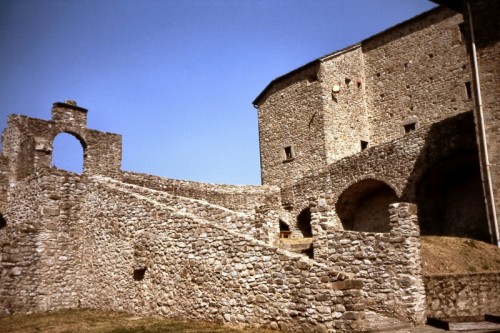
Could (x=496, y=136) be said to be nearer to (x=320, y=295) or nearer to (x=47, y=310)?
(x=320, y=295)

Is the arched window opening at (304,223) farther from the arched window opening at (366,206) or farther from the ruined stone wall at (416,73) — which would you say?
the ruined stone wall at (416,73)

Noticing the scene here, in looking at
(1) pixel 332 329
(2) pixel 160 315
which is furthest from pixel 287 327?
(2) pixel 160 315

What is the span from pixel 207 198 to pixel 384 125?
13313 mm

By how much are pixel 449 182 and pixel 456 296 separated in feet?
30.2

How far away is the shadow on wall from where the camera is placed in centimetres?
1716

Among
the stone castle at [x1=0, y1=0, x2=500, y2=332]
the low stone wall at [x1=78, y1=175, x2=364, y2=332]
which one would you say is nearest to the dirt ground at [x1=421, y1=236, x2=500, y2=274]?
the stone castle at [x1=0, y1=0, x2=500, y2=332]

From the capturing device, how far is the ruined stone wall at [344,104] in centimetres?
2794

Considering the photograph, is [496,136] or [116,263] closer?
[116,263]

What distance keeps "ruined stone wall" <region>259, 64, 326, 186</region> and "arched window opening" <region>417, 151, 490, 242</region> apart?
921cm

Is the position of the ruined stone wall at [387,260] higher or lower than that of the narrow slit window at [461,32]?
lower

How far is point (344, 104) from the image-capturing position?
28.9 metres

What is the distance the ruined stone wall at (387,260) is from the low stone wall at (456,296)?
13.6 inches

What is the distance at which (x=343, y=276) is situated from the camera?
788 cm

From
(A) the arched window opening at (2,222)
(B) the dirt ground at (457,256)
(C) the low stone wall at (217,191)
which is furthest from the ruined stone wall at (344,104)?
(A) the arched window opening at (2,222)
